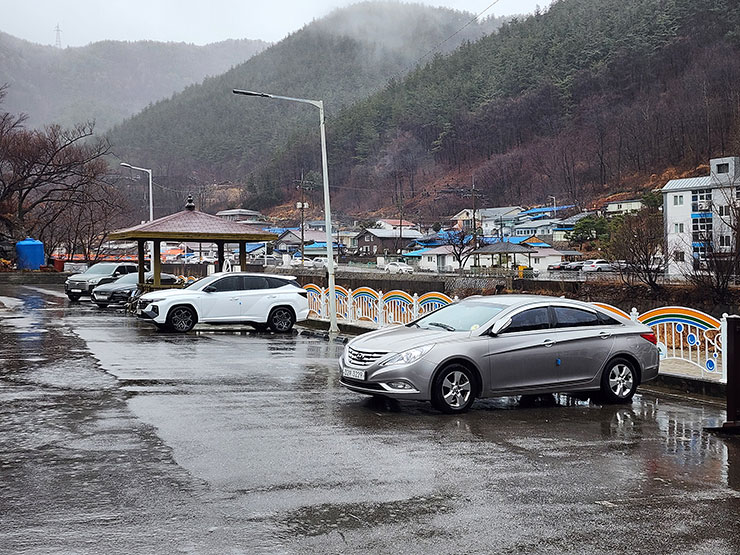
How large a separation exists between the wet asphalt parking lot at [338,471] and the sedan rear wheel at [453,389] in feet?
0.73

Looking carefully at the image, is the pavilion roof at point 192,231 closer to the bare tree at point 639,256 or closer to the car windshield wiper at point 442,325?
the car windshield wiper at point 442,325

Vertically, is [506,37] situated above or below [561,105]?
above

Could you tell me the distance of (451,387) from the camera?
10.5 m

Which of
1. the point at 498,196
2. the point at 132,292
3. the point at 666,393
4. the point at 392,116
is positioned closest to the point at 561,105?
the point at 498,196

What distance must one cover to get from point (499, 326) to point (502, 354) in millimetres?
395

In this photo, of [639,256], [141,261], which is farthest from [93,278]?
[639,256]

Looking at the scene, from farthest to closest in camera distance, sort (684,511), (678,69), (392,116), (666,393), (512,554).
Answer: (392,116) → (678,69) → (666,393) → (684,511) → (512,554)

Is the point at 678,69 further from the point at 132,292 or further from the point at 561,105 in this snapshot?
the point at 132,292

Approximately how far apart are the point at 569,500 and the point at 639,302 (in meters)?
41.7

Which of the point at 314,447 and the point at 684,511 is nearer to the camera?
the point at 684,511

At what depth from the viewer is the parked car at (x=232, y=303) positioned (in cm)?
2216

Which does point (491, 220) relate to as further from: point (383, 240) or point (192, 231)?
point (192, 231)

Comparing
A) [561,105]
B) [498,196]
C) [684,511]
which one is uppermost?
[561,105]

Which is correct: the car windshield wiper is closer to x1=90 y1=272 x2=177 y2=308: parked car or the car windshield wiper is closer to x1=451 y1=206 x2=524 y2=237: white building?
x1=90 y1=272 x2=177 y2=308: parked car
